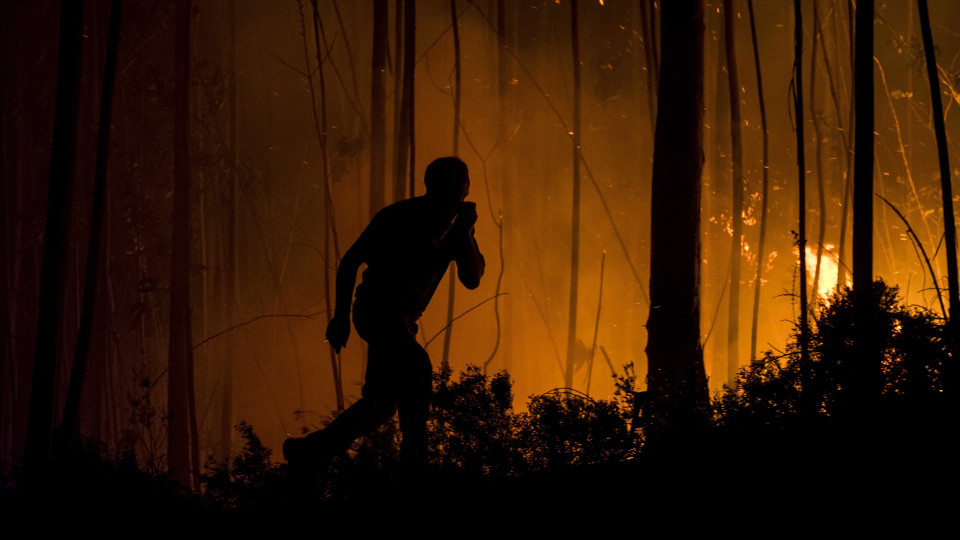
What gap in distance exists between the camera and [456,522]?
1.46 metres

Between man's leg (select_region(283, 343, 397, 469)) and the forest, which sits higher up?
the forest

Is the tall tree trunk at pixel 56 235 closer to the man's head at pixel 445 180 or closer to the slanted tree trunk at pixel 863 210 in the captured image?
the man's head at pixel 445 180

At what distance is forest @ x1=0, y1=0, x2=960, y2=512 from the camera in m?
1.85

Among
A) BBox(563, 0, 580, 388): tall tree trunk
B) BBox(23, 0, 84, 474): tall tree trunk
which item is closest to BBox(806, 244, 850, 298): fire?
BBox(563, 0, 580, 388): tall tree trunk

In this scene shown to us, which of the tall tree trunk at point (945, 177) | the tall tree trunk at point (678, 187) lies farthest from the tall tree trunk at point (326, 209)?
the tall tree trunk at point (945, 177)

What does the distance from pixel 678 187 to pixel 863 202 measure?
42.4 inches

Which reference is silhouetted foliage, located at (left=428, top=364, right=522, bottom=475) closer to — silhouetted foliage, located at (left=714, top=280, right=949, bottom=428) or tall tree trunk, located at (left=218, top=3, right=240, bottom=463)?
silhouetted foliage, located at (left=714, top=280, right=949, bottom=428)

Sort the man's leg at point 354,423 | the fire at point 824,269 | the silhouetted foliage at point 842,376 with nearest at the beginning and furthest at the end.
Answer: the man's leg at point 354,423 < the silhouetted foliage at point 842,376 < the fire at point 824,269

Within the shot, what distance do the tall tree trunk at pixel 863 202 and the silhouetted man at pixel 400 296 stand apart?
4.18 feet

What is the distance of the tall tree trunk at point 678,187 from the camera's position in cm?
298

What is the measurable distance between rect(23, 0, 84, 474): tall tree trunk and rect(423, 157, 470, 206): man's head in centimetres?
109

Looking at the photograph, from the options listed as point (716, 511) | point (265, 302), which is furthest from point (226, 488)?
point (265, 302)

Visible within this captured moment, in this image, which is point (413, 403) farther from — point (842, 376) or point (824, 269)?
point (824, 269)

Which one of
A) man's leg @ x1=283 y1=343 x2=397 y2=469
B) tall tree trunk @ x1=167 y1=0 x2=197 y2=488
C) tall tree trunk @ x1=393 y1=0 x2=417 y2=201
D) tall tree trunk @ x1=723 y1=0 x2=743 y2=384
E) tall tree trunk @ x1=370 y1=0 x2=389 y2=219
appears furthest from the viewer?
tall tree trunk @ x1=723 y1=0 x2=743 y2=384
